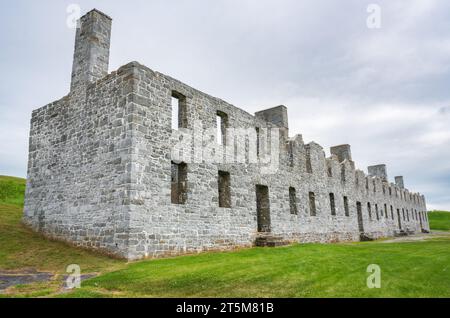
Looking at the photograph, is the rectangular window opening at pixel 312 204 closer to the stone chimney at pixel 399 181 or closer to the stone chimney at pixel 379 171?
the stone chimney at pixel 379 171

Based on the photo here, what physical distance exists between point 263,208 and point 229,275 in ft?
32.6

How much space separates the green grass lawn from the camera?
22.0 ft

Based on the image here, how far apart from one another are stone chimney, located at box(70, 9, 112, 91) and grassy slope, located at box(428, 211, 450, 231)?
188ft

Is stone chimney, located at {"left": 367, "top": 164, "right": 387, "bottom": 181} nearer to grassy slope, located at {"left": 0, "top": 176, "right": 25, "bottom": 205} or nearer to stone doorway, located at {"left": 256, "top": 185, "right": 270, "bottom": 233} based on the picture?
stone doorway, located at {"left": 256, "top": 185, "right": 270, "bottom": 233}

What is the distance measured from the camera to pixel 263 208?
18.0 metres

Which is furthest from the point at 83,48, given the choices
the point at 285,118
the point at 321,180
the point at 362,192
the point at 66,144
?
the point at 362,192

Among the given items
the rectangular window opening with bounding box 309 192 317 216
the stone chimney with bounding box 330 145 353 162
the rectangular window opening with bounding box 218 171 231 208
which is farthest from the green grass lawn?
the stone chimney with bounding box 330 145 353 162

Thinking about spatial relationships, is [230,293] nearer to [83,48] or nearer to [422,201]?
[83,48]

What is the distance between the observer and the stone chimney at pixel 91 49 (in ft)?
47.2

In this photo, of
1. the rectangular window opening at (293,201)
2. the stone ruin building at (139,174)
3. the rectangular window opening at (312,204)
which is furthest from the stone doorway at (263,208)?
the rectangular window opening at (312,204)

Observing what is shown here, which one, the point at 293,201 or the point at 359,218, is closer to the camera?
the point at 293,201

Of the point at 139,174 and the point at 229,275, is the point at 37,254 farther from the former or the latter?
the point at 229,275

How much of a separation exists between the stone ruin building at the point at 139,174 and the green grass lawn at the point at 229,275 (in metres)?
1.24

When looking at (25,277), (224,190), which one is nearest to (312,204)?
(224,190)
